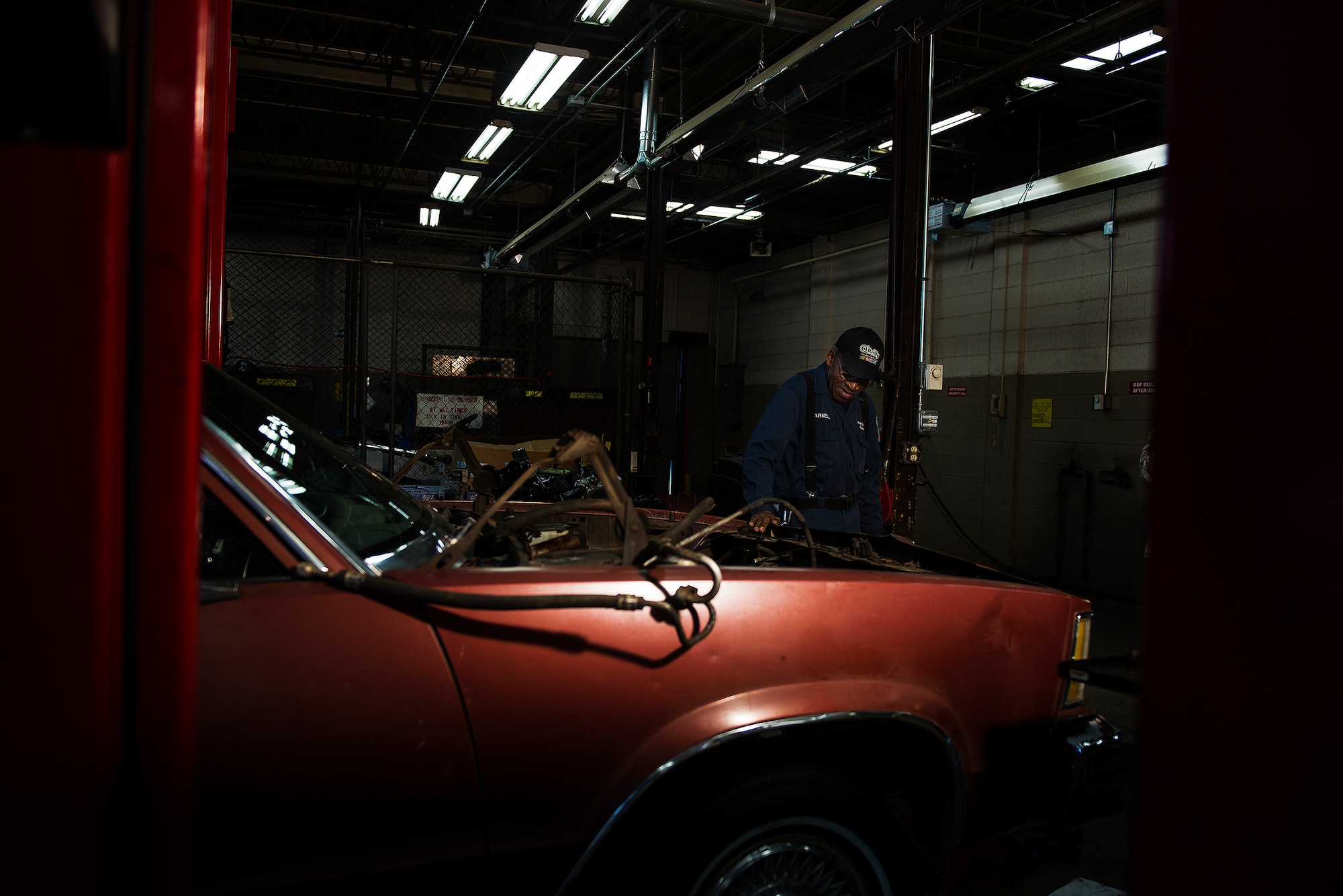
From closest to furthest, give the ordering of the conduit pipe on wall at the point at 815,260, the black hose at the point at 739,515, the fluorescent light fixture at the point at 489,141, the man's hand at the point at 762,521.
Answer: the black hose at the point at 739,515, the man's hand at the point at 762,521, the fluorescent light fixture at the point at 489,141, the conduit pipe on wall at the point at 815,260

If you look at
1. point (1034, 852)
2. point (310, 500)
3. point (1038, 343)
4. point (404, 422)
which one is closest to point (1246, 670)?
point (310, 500)

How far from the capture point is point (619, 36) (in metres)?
6.77

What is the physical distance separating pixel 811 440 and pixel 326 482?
9.34 ft

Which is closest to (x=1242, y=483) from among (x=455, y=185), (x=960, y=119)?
(x=960, y=119)

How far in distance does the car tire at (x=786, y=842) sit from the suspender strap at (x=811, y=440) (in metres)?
2.55

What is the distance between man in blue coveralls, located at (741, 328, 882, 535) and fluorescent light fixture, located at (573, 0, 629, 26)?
3.29m

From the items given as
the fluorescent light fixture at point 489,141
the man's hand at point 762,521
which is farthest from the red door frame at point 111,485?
the fluorescent light fixture at point 489,141

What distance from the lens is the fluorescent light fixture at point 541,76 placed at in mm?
6434

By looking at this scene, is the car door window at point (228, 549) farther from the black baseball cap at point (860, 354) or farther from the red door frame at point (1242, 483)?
the black baseball cap at point (860, 354)

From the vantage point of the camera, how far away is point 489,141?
9.60 metres

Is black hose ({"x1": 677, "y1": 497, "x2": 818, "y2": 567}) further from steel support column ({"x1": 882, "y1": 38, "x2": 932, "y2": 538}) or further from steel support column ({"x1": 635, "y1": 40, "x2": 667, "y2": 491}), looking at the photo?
steel support column ({"x1": 635, "y1": 40, "x2": 667, "y2": 491})

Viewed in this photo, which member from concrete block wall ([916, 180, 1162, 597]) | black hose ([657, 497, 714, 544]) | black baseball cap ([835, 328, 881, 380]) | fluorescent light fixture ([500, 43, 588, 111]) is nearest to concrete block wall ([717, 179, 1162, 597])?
concrete block wall ([916, 180, 1162, 597])

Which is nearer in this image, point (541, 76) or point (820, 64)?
point (820, 64)

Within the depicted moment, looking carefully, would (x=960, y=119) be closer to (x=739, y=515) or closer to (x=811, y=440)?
(x=811, y=440)
